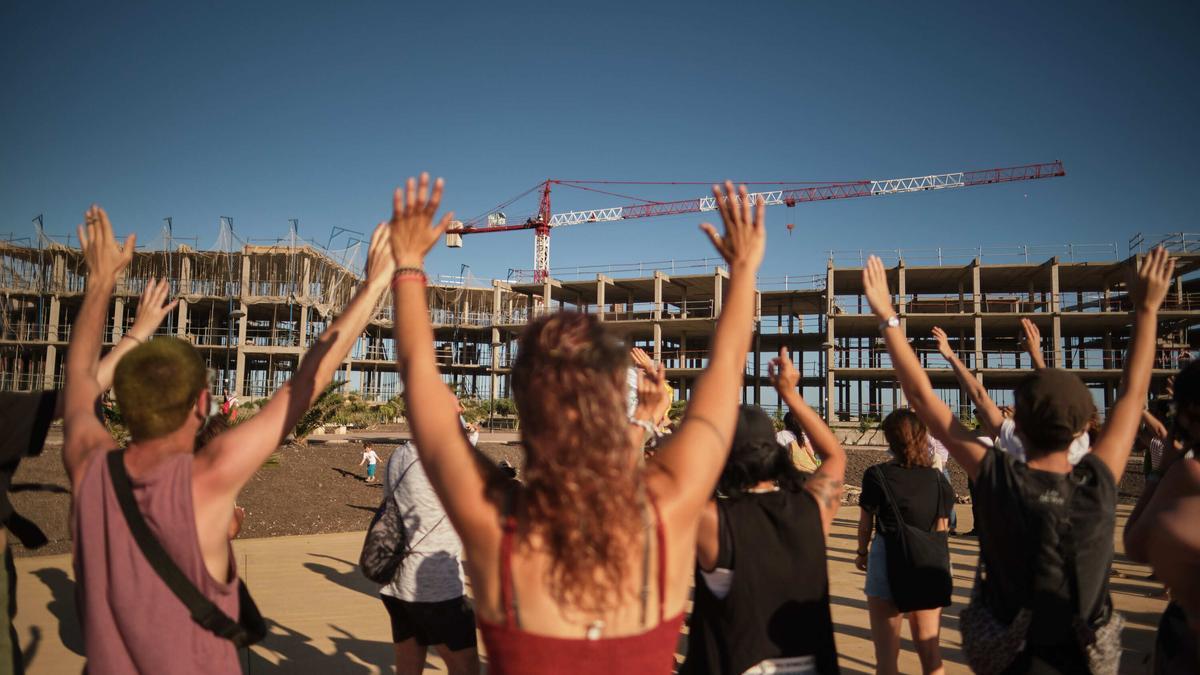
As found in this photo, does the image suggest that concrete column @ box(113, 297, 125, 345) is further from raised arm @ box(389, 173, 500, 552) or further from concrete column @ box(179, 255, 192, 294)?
raised arm @ box(389, 173, 500, 552)

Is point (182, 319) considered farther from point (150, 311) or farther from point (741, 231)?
point (741, 231)

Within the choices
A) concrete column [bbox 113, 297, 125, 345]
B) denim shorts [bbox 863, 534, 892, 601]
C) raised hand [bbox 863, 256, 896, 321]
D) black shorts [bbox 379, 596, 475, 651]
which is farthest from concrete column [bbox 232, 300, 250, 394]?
raised hand [bbox 863, 256, 896, 321]

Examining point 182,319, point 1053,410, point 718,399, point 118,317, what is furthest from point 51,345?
point 1053,410

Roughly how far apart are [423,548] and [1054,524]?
9.09 ft

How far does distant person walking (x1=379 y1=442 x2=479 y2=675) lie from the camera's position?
355cm

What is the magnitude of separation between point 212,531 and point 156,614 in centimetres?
24

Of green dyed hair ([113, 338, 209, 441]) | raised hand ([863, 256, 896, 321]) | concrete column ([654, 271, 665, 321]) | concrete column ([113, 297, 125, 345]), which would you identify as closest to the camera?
green dyed hair ([113, 338, 209, 441])

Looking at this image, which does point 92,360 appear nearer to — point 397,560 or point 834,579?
point 397,560

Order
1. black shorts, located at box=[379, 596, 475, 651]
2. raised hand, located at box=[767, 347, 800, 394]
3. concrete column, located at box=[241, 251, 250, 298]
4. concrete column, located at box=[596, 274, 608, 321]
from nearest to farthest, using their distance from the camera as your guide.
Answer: raised hand, located at box=[767, 347, 800, 394] → black shorts, located at box=[379, 596, 475, 651] → concrete column, located at box=[241, 251, 250, 298] → concrete column, located at box=[596, 274, 608, 321]

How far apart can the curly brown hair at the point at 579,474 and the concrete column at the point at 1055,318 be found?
44029 millimetres

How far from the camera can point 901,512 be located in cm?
419

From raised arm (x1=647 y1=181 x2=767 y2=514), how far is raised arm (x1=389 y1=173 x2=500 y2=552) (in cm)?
40

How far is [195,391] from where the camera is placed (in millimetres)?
2072

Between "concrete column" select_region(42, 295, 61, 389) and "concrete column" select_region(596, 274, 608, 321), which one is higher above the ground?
"concrete column" select_region(596, 274, 608, 321)
